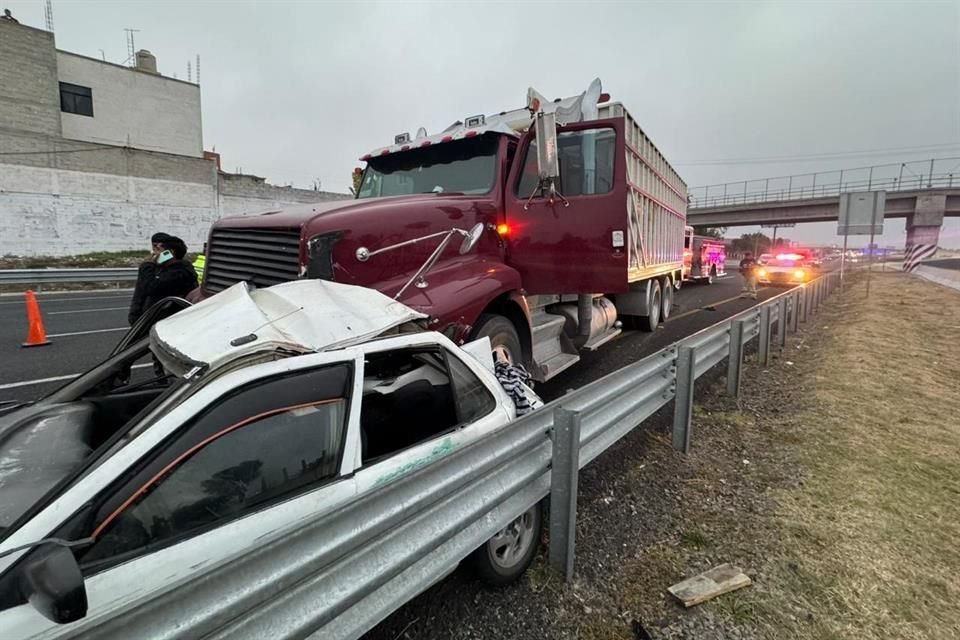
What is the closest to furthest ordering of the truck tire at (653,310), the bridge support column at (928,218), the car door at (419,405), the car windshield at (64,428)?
the car windshield at (64,428) → the car door at (419,405) → the truck tire at (653,310) → the bridge support column at (928,218)

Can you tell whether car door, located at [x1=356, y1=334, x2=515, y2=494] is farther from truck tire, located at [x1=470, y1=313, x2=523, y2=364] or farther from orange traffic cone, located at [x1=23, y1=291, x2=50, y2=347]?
orange traffic cone, located at [x1=23, y1=291, x2=50, y2=347]

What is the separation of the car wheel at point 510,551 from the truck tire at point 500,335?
1.93 meters

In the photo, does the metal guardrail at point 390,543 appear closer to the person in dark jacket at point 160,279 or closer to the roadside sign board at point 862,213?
the person in dark jacket at point 160,279

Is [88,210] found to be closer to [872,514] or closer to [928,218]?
[872,514]

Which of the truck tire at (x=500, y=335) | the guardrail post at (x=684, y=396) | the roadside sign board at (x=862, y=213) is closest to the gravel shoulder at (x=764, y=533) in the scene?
the guardrail post at (x=684, y=396)

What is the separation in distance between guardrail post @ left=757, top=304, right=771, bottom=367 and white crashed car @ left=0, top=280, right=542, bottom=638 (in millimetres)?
4736

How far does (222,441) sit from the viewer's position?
66.3 inches

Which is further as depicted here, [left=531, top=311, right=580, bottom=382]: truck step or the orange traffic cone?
the orange traffic cone

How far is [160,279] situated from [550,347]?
4269 mm

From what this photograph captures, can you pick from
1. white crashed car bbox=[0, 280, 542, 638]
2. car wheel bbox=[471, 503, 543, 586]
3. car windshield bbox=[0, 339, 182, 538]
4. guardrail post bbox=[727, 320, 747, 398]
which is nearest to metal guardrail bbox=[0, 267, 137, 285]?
car windshield bbox=[0, 339, 182, 538]

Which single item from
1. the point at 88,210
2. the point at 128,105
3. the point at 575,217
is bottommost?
the point at 575,217

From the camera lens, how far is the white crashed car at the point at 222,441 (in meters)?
1.40

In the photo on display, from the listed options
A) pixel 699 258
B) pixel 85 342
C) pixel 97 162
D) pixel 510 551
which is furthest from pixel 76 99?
pixel 510 551

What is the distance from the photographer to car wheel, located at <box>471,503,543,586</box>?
2338 millimetres
